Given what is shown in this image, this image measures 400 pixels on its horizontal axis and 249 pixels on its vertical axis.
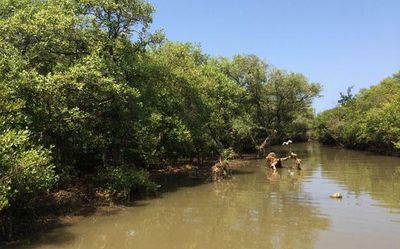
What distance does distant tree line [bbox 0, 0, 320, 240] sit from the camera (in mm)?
14875

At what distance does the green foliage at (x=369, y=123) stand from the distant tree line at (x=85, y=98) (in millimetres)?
18771

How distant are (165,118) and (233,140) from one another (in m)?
15.6

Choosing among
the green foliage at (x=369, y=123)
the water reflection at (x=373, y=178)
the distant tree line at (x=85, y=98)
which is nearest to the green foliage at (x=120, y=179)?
the distant tree line at (x=85, y=98)

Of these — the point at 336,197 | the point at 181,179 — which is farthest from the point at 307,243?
the point at 181,179

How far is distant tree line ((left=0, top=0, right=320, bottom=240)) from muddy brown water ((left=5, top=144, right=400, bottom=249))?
2.26 metres

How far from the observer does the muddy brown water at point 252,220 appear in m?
14.1

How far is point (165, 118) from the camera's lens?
26125 mm

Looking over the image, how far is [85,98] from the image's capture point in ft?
63.3

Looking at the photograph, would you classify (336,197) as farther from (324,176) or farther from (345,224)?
(324,176)

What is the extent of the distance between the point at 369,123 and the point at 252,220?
32490 millimetres

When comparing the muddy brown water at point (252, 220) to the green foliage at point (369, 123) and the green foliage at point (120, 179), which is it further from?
the green foliage at point (369, 123)

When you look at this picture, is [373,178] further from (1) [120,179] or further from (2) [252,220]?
(1) [120,179]

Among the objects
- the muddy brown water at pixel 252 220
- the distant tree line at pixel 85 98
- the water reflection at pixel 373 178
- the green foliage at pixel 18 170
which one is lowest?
the muddy brown water at pixel 252 220

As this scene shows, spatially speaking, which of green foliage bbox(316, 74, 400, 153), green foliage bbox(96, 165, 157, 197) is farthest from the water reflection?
green foliage bbox(96, 165, 157, 197)
